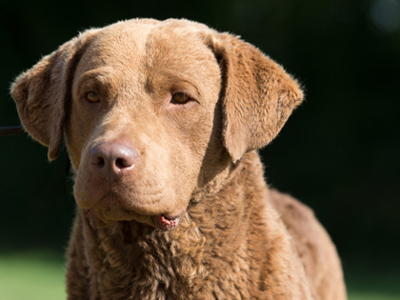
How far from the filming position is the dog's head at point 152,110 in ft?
9.65

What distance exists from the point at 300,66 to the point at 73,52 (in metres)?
8.30

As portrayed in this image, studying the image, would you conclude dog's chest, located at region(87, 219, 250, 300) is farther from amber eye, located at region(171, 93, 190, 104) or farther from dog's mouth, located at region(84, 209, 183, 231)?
amber eye, located at region(171, 93, 190, 104)

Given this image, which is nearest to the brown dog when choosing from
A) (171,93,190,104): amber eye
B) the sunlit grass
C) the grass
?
(171,93,190,104): amber eye

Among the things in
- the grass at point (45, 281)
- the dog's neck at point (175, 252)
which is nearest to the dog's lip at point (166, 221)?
the dog's neck at point (175, 252)

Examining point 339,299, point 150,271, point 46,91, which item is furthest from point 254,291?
point 339,299

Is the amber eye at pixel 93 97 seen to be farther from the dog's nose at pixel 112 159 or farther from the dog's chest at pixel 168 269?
the dog's chest at pixel 168 269

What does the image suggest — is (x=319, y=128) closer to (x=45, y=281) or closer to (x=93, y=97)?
(x=45, y=281)

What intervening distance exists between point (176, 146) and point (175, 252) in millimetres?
626

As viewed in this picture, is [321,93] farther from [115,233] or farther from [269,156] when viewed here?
[115,233]

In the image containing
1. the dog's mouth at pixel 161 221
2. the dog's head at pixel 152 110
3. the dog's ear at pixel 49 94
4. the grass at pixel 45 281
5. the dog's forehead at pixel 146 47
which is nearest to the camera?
the dog's head at pixel 152 110

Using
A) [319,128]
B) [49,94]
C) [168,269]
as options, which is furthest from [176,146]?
[319,128]

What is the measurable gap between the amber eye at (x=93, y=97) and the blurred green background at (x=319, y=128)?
7.49 metres

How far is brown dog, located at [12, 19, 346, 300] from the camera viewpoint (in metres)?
3.18

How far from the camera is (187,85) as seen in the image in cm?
325
